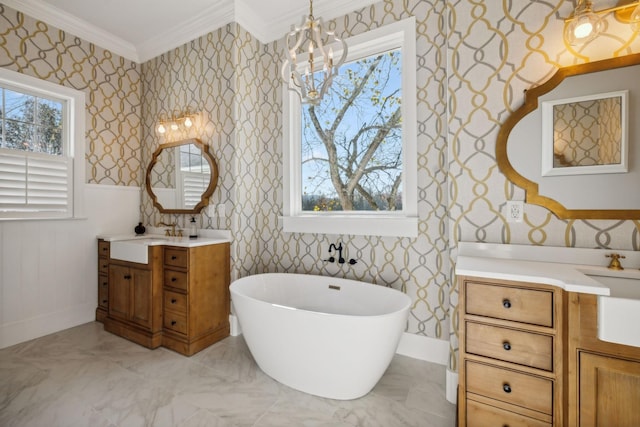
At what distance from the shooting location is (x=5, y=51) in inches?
94.8

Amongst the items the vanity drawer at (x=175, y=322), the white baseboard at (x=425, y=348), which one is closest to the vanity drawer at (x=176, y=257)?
the vanity drawer at (x=175, y=322)

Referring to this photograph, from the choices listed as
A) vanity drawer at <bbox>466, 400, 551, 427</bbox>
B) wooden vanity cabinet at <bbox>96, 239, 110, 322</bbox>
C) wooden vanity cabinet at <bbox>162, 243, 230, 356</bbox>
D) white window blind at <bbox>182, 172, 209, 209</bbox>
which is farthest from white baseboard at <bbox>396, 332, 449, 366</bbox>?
wooden vanity cabinet at <bbox>96, 239, 110, 322</bbox>

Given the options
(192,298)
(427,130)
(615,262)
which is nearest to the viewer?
(615,262)

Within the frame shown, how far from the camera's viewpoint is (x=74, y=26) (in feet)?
9.15

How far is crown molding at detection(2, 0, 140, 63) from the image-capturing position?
2500 millimetres

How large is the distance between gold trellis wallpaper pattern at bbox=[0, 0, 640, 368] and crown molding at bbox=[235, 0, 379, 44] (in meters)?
0.07

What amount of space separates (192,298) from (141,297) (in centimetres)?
52

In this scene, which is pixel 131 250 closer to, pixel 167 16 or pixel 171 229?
pixel 171 229

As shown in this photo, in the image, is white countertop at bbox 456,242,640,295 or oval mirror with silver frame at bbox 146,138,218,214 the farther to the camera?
oval mirror with silver frame at bbox 146,138,218,214

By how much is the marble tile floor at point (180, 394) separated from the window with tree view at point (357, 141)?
1414mm

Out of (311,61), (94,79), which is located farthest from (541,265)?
(94,79)

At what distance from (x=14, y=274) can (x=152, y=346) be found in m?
1.41

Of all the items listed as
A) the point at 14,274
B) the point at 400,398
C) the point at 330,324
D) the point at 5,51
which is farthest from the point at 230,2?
the point at 400,398

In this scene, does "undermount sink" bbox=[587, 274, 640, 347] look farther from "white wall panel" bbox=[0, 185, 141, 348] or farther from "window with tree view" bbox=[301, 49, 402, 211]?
"white wall panel" bbox=[0, 185, 141, 348]
